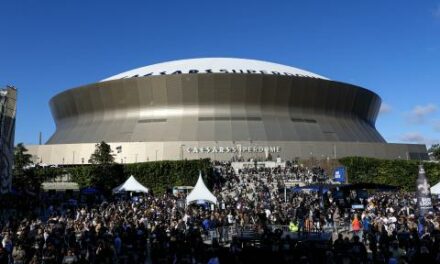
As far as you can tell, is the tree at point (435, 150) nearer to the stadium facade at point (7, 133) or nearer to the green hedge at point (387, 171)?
the green hedge at point (387, 171)

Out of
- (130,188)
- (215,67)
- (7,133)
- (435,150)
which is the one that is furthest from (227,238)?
(435,150)

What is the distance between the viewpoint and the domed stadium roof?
215 ft

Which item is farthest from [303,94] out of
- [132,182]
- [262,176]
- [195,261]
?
[195,261]

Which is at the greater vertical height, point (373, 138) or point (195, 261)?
point (373, 138)

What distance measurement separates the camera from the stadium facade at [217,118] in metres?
53.2

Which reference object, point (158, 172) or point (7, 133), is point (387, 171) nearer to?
point (158, 172)

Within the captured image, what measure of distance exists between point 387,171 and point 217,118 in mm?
22109

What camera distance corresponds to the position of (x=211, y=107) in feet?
198

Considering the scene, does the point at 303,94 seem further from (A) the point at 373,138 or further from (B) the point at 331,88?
(A) the point at 373,138

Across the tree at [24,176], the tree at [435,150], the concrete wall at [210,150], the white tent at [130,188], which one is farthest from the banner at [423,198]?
the tree at [435,150]

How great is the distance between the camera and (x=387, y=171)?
43.3 metres

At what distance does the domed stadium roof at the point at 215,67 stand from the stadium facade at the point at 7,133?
3621 cm

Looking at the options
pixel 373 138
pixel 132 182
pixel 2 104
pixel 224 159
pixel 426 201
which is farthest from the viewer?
pixel 373 138

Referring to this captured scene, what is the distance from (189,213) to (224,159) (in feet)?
102
